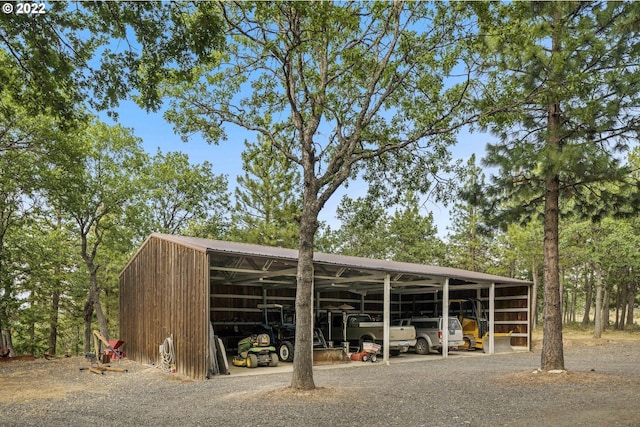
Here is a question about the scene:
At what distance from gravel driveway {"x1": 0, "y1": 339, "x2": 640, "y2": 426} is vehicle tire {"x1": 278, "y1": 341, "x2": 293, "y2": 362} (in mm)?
1509

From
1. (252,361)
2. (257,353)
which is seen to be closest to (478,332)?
(257,353)

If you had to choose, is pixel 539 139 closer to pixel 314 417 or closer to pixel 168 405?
pixel 314 417

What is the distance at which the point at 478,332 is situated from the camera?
67.3 feet

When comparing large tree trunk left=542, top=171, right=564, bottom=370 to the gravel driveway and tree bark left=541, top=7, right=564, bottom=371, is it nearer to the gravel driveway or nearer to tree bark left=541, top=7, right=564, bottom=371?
tree bark left=541, top=7, right=564, bottom=371

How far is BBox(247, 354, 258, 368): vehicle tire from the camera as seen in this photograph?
14164 millimetres

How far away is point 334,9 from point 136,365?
39.2 ft

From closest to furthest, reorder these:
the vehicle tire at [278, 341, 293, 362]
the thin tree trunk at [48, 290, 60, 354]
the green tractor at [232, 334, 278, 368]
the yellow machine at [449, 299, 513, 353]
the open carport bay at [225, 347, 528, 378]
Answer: the open carport bay at [225, 347, 528, 378], the green tractor at [232, 334, 278, 368], the vehicle tire at [278, 341, 293, 362], the yellow machine at [449, 299, 513, 353], the thin tree trunk at [48, 290, 60, 354]

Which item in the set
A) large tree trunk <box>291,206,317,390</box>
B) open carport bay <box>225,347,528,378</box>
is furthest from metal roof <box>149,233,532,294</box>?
large tree trunk <box>291,206,317,390</box>

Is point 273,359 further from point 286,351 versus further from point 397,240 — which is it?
point 397,240

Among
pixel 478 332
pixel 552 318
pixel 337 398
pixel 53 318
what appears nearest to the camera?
pixel 337 398

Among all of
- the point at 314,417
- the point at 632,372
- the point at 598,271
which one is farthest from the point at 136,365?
the point at 598,271

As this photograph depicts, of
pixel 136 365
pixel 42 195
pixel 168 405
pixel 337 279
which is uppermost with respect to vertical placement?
pixel 42 195

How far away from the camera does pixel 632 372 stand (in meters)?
12.3

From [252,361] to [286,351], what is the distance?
4.90ft
